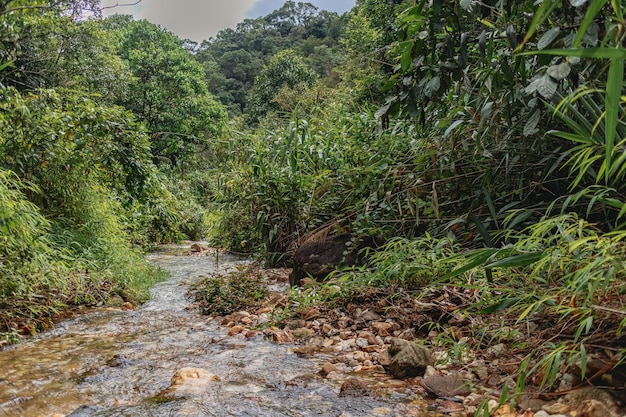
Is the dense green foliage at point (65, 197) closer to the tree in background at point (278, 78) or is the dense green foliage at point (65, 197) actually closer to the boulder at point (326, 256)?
the boulder at point (326, 256)

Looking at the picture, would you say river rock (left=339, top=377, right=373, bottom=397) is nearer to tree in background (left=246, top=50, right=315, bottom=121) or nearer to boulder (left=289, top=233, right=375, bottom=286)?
boulder (left=289, top=233, right=375, bottom=286)

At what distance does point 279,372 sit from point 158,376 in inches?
22.1

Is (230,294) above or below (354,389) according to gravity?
below

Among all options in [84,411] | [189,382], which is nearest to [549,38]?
[189,382]

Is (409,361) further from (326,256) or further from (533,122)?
(326,256)

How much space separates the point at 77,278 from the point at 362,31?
10.6 m

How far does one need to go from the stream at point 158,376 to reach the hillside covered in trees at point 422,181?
444mm

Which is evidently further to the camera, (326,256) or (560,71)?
(326,256)

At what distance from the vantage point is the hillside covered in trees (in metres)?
1.38

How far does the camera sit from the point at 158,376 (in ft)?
6.57

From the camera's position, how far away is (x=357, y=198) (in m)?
4.14

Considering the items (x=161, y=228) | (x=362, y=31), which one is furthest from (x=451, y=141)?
(x=362, y=31)

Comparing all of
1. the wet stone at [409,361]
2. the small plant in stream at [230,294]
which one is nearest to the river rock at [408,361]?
the wet stone at [409,361]

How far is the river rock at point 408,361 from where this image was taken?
1.75 m
